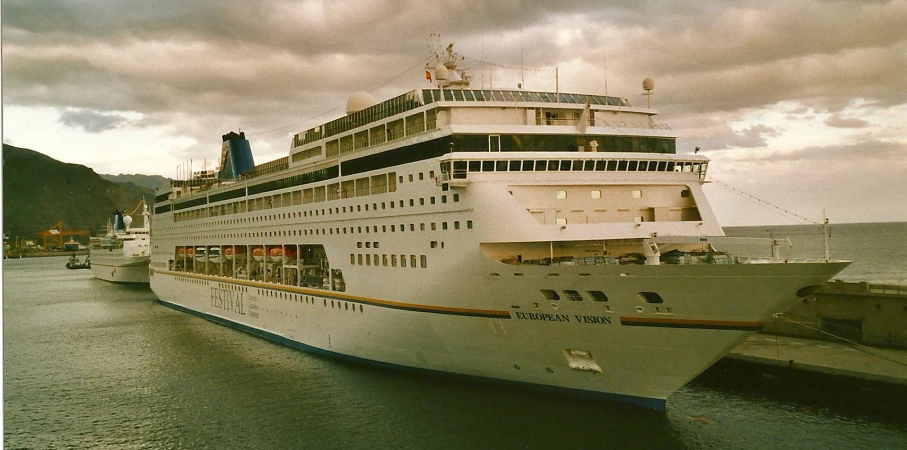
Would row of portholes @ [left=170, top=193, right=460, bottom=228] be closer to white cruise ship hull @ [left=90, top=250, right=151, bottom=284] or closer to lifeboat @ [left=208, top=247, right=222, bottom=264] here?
lifeboat @ [left=208, top=247, right=222, bottom=264]

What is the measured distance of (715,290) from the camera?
13.9m

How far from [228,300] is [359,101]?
623 inches

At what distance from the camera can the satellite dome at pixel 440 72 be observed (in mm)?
21953

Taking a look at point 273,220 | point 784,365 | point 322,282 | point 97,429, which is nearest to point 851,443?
point 784,365

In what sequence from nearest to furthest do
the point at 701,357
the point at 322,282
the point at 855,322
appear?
the point at 701,357, the point at 855,322, the point at 322,282

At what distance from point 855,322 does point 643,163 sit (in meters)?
11.9

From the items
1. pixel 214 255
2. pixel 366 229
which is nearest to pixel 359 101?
pixel 366 229

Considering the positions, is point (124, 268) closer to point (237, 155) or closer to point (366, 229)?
point (237, 155)

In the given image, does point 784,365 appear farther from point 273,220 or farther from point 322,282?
point 273,220

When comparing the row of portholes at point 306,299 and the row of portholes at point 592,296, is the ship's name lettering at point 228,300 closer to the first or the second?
the row of portholes at point 306,299

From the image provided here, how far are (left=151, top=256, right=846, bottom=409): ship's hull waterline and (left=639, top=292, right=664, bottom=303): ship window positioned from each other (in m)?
0.13

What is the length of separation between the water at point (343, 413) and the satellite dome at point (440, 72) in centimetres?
1055

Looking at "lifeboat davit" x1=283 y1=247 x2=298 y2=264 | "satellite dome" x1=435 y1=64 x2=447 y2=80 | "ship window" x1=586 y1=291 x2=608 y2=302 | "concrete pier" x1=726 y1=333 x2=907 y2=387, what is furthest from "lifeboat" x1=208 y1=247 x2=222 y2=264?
"concrete pier" x1=726 y1=333 x2=907 y2=387

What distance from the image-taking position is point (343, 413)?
711 inches
